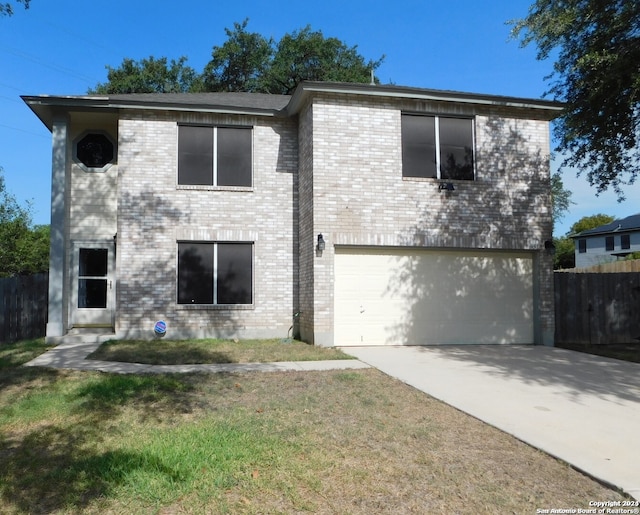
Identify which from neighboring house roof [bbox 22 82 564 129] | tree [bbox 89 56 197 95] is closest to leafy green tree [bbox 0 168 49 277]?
tree [bbox 89 56 197 95]

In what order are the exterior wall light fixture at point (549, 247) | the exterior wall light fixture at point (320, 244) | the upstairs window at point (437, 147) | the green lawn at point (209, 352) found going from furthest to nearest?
1. the exterior wall light fixture at point (549, 247)
2. the upstairs window at point (437, 147)
3. the exterior wall light fixture at point (320, 244)
4. the green lawn at point (209, 352)

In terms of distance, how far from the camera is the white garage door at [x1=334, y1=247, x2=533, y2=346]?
11398 millimetres

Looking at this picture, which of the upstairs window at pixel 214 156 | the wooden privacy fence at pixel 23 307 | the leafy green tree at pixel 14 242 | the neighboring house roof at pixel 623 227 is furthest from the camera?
the neighboring house roof at pixel 623 227

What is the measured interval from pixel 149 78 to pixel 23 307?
2174 centimetres

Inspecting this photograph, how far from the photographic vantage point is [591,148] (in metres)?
13.3

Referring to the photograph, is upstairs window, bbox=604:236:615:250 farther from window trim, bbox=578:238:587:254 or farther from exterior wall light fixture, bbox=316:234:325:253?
exterior wall light fixture, bbox=316:234:325:253

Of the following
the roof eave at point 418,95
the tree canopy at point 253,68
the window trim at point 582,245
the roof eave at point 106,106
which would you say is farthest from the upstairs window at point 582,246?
the roof eave at point 106,106

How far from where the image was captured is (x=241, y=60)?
102ft

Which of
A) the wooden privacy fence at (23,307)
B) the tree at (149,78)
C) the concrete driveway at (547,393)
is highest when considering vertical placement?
the tree at (149,78)

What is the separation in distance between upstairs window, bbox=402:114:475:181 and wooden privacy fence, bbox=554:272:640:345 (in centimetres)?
436

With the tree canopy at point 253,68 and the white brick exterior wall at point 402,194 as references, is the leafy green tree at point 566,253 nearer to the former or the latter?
the tree canopy at point 253,68

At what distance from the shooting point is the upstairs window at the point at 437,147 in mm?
11688

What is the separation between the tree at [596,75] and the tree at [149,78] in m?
24.5

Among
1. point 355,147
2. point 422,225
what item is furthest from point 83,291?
point 422,225
